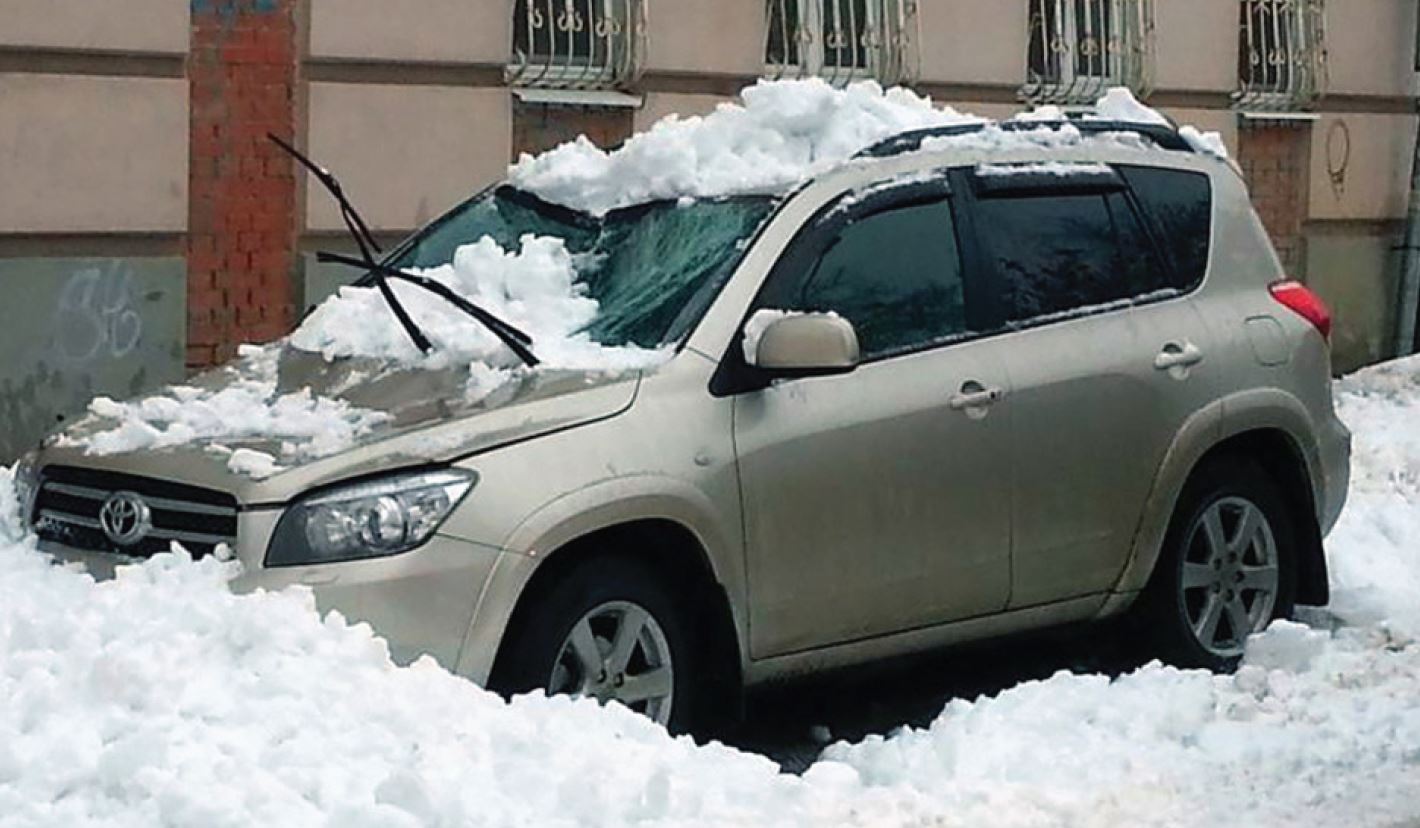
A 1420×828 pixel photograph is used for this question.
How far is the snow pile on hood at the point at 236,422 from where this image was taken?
6.08 meters

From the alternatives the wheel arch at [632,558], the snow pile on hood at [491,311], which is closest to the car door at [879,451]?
the wheel arch at [632,558]

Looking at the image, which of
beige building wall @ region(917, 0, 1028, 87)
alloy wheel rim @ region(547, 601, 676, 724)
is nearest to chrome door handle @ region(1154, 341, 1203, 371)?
alloy wheel rim @ region(547, 601, 676, 724)

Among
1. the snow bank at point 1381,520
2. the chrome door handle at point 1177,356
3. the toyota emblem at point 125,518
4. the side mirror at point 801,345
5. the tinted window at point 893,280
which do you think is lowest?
the snow bank at point 1381,520

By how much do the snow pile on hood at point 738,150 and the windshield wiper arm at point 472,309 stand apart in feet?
2.42

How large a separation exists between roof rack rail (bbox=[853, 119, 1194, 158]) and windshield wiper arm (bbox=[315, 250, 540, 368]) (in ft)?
4.09

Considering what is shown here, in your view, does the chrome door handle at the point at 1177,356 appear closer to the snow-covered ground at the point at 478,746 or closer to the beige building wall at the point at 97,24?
the snow-covered ground at the point at 478,746

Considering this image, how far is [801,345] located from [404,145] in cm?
564

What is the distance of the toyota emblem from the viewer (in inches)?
240

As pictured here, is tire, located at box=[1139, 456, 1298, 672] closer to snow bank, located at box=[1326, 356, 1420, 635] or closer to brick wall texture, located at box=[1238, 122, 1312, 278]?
snow bank, located at box=[1326, 356, 1420, 635]

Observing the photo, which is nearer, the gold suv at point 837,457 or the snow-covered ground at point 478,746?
the snow-covered ground at point 478,746

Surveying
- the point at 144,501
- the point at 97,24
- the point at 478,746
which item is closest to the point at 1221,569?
the point at 478,746

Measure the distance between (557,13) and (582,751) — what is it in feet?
23.9

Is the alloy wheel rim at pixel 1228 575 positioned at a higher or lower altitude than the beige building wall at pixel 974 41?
lower

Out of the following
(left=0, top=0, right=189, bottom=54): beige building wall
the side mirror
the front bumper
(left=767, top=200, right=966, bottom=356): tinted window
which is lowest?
the front bumper
